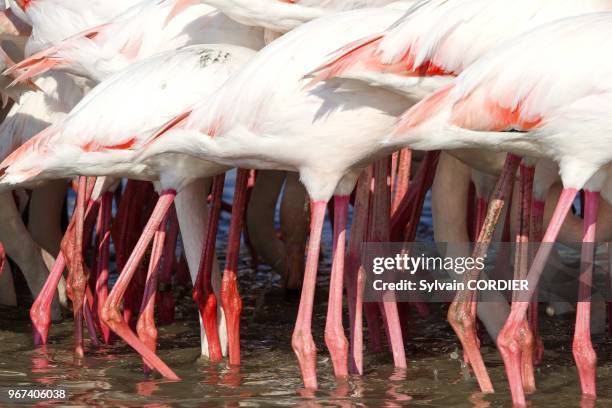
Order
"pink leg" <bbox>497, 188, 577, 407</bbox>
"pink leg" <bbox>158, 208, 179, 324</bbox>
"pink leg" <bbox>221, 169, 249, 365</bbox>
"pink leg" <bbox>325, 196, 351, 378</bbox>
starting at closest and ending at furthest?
"pink leg" <bbox>497, 188, 577, 407</bbox> < "pink leg" <bbox>325, 196, 351, 378</bbox> < "pink leg" <bbox>221, 169, 249, 365</bbox> < "pink leg" <bbox>158, 208, 179, 324</bbox>

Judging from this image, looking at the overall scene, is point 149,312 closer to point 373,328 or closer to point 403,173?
point 373,328

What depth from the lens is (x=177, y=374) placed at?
6797mm

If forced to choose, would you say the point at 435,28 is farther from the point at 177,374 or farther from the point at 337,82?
the point at 177,374

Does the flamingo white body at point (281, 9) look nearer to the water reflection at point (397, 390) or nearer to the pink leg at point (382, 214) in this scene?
the pink leg at point (382, 214)

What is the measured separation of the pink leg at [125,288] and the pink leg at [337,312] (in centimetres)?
76

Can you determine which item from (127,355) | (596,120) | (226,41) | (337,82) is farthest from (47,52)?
(596,120)

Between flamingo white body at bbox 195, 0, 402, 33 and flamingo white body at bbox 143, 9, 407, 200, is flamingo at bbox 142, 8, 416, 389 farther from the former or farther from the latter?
flamingo white body at bbox 195, 0, 402, 33

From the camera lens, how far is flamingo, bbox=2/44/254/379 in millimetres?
6562

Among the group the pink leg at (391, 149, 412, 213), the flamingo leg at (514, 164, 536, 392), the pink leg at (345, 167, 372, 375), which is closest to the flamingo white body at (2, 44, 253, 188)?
the pink leg at (345, 167, 372, 375)

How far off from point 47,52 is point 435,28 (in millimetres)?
2368

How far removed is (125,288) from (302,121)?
1.30 metres

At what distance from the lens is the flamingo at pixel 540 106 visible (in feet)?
18.3

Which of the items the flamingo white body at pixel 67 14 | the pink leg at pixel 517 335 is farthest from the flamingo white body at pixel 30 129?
the pink leg at pixel 517 335

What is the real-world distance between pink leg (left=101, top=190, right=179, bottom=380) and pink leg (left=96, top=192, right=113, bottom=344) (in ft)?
3.11
